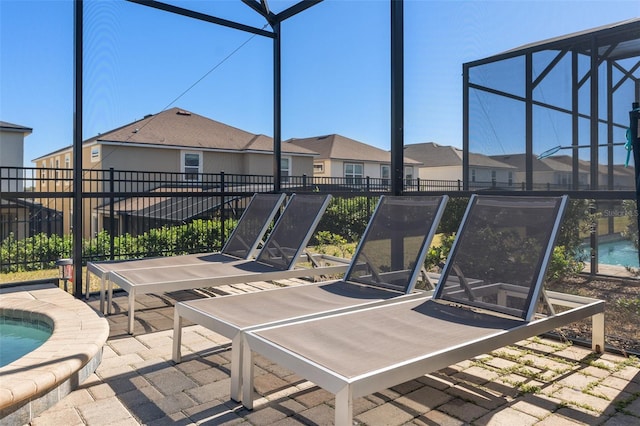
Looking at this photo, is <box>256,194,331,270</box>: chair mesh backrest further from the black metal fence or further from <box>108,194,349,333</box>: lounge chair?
the black metal fence

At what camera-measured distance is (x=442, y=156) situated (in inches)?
202

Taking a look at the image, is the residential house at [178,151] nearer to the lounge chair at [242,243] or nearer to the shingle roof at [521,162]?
the lounge chair at [242,243]

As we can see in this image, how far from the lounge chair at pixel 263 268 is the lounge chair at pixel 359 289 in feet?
2.56

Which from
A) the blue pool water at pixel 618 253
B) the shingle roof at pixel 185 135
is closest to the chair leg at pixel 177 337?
the blue pool water at pixel 618 253

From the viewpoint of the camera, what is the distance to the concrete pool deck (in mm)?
2352

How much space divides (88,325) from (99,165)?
41.4ft

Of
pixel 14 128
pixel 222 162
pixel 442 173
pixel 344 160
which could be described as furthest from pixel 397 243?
pixel 344 160

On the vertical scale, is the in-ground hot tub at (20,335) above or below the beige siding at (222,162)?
below

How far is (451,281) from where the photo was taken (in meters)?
3.20

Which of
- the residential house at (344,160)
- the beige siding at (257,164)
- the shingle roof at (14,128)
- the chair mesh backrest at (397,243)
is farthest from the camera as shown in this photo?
the residential house at (344,160)

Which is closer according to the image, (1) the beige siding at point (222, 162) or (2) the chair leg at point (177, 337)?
(2) the chair leg at point (177, 337)

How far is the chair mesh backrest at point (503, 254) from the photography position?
2.83 m

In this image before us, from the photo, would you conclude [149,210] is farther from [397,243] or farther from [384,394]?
[384,394]

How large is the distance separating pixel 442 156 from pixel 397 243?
1.70 metres
